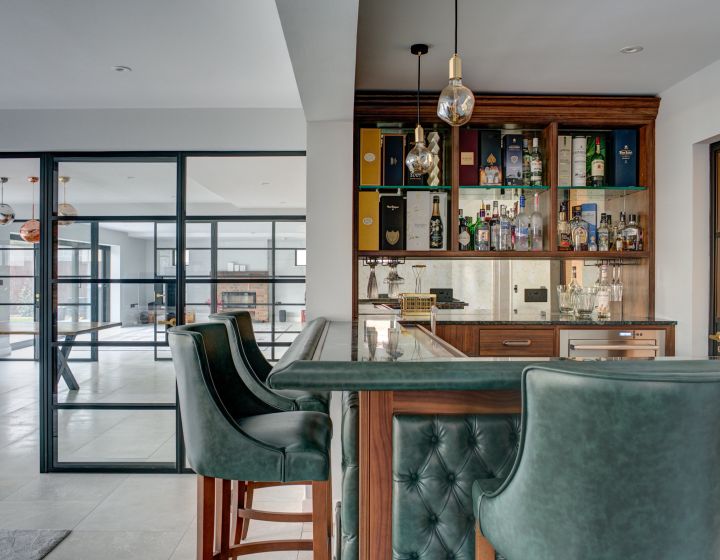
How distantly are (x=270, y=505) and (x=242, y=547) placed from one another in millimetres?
1213

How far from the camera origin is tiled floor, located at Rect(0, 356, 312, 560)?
2645mm

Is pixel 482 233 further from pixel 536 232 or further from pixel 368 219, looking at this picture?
pixel 368 219

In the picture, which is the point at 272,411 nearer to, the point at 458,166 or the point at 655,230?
the point at 458,166

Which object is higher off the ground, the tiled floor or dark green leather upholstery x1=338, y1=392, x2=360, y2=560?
dark green leather upholstery x1=338, y1=392, x2=360, y2=560

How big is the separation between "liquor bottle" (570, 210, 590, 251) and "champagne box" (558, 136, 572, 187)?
286 mm

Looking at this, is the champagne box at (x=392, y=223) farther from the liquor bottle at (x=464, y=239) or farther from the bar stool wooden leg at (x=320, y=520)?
the bar stool wooden leg at (x=320, y=520)

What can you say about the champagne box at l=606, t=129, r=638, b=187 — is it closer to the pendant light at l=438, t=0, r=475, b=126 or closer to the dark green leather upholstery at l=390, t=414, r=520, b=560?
the pendant light at l=438, t=0, r=475, b=126

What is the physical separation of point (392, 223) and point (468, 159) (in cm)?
70

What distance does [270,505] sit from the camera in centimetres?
316

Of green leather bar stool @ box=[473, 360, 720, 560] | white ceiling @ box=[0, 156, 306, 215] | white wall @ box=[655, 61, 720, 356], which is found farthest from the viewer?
white ceiling @ box=[0, 156, 306, 215]


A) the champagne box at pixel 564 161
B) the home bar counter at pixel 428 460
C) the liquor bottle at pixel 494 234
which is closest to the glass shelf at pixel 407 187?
the liquor bottle at pixel 494 234

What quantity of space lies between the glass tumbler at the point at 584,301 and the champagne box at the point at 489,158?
38.2 inches

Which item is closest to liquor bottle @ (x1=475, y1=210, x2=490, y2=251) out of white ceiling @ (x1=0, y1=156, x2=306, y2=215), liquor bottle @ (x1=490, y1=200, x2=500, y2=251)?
liquor bottle @ (x1=490, y1=200, x2=500, y2=251)

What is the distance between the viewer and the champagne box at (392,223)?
143 inches
